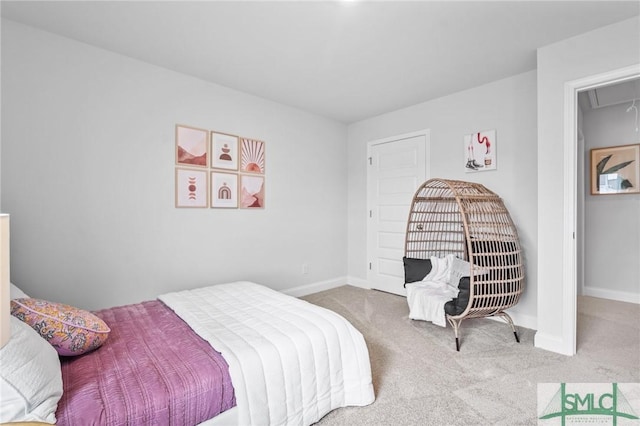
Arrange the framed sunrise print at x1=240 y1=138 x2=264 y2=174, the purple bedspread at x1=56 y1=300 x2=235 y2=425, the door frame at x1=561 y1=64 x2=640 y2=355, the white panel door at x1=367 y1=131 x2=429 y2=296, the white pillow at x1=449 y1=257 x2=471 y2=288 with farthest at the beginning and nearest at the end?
the white panel door at x1=367 y1=131 x2=429 y2=296, the framed sunrise print at x1=240 y1=138 x2=264 y2=174, the white pillow at x1=449 y1=257 x2=471 y2=288, the door frame at x1=561 y1=64 x2=640 y2=355, the purple bedspread at x1=56 y1=300 x2=235 y2=425

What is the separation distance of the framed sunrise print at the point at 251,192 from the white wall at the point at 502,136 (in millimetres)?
1857

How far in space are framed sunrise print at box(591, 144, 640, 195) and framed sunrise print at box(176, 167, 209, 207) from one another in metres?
4.69

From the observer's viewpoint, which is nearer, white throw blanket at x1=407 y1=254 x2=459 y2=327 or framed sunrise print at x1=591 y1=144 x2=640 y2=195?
white throw blanket at x1=407 y1=254 x2=459 y2=327

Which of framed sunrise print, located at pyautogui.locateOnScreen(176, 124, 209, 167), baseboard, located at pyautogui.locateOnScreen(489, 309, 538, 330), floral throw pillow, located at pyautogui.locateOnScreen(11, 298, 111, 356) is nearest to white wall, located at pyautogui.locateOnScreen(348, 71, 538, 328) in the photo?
baseboard, located at pyautogui.locateOnScreen(489, 309, 538, 330)

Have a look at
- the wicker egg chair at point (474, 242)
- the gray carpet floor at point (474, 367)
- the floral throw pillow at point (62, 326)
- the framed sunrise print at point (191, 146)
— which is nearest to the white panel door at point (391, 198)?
the wicker egg chair at point (474, 242)

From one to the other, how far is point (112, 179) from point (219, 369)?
199cm

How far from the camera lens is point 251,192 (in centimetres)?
346

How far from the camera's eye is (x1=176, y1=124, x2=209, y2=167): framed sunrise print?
291 cm

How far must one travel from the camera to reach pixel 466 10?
2.02 metres

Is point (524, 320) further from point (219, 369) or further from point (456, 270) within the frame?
point (219, 369)

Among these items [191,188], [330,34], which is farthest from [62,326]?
[330,34]

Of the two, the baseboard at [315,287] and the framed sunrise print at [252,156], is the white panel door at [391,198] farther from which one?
the framed sunrise print at [252,156]

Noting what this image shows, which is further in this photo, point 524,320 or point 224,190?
point 224,190

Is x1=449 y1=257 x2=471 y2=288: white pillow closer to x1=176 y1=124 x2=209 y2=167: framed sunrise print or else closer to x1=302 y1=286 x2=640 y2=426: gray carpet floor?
x1=302 y1=286 x2=640 y2=426: gray carpet floor
